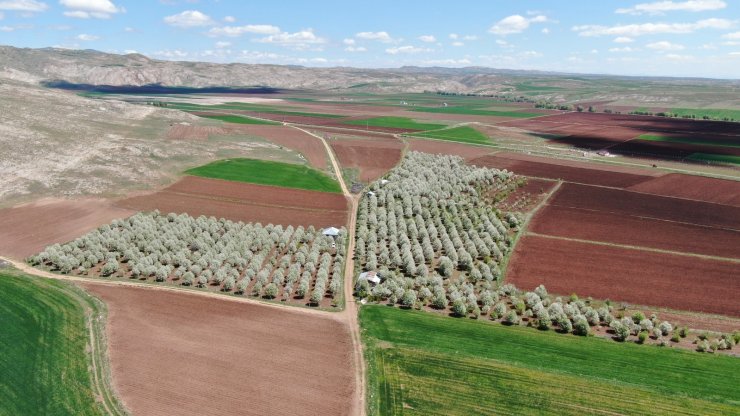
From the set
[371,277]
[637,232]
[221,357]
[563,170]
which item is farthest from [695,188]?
[221,357]

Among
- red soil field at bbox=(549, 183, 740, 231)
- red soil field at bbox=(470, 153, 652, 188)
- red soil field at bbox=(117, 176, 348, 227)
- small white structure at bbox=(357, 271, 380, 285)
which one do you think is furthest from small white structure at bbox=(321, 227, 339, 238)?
red soil field at bbox=(470, 153, 652, 188)

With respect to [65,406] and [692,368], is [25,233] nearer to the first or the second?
[65,406]

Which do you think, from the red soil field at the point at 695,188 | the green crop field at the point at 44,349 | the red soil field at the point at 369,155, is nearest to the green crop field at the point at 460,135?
the red soil field at the point at 369,155

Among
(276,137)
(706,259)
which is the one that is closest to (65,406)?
(706,259)

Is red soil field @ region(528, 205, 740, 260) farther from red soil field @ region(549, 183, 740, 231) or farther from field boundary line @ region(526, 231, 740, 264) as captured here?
red soil field @ region(549, 183, 740, 231)

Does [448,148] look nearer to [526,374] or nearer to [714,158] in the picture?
[714,158]

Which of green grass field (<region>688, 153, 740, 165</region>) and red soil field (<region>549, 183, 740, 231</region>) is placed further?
green grass field (<region>688, 153, 740, 165</region>)
